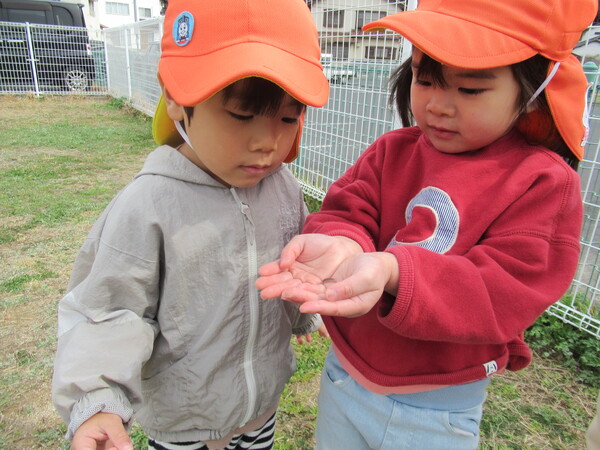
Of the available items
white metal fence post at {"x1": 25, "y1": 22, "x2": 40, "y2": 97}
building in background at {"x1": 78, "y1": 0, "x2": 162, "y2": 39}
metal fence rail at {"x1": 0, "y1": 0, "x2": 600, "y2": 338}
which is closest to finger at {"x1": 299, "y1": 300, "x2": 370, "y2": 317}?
metal fence rail at {"x1": 0, "y1": 0, "x2": 600, "y2": 338}

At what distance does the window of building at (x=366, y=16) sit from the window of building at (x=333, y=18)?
158 millimetres

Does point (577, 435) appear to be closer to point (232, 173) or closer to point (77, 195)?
point (232, 173)

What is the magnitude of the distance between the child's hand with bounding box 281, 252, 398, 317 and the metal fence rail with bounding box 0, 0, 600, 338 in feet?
5.82

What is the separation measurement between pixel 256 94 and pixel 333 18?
3063mm

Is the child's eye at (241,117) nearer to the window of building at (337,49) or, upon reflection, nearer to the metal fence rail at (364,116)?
the metal fence rail at (364,116)

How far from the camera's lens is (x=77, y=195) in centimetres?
502

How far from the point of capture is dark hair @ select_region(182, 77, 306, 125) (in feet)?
3.22

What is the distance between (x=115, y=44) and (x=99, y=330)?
505 inches

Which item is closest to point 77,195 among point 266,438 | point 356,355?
point 266,438

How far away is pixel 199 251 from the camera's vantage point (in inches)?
44.8

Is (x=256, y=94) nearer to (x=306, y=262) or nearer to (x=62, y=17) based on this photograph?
(x=306, y=262)

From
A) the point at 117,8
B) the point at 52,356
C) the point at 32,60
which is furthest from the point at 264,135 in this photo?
the point at 117,8

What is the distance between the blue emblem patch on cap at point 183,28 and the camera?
99 cm

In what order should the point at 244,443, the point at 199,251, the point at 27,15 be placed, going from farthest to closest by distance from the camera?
1. the point at 27,15
2. the point at 244,443
3. the point at 199,251
